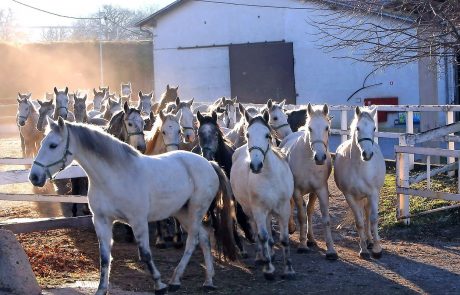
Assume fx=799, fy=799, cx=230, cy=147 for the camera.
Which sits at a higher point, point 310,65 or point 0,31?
point 0,31

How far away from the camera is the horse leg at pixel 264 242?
29.6 ft

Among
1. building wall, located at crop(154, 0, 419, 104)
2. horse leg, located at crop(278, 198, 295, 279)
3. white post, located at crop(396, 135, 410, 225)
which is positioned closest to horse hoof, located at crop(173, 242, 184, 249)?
→ horse leg, located at crop(278, 198, 295, 279)

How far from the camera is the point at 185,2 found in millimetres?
36562

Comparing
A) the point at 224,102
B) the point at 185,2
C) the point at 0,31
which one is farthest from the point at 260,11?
the point at 0,31

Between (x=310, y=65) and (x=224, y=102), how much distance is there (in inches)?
611

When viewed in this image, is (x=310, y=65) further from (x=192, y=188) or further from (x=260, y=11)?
(x=192, y=188)

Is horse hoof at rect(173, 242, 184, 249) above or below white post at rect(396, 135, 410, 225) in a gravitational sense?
below

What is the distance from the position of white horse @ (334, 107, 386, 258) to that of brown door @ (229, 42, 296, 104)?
2373 cm

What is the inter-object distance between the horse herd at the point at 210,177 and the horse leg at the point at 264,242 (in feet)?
0.04

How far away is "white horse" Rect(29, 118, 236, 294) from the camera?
7.66 m

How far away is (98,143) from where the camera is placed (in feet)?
25.7

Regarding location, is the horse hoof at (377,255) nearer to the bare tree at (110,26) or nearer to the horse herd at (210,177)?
the horse herd at (210,177)

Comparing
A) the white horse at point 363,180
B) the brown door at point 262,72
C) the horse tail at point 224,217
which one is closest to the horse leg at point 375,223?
the white horse at point 363,180

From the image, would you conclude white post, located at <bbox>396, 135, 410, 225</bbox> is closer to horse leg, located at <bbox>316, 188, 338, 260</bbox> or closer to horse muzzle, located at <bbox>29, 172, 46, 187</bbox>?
horse leg, located at <bbox>316, 188, 338, 260</bbox>
